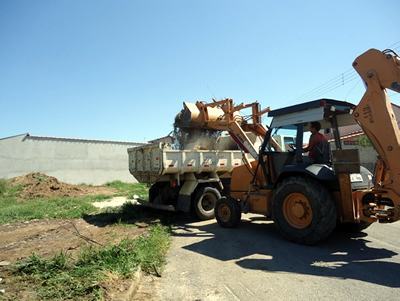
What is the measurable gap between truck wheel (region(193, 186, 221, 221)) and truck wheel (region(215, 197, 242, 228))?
4.05 feet

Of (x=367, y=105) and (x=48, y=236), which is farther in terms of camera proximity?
(x=48, y=236)

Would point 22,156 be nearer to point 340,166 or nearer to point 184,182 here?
point 184,182

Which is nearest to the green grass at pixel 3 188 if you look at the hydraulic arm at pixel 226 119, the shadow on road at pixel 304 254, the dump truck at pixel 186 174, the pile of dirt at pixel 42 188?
the pile of dirt at pixel 42 188

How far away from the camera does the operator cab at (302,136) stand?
6848 mm

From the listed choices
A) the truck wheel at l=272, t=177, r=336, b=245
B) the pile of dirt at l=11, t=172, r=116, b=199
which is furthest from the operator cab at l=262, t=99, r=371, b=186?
the pile of dirt at l=11, t=172, r=116, b=199

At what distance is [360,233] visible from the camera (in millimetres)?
7535

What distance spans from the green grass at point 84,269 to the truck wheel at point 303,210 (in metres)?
2.41

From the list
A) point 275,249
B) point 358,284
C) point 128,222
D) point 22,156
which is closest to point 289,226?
point 275,249

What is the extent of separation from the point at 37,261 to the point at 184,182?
5337 mm

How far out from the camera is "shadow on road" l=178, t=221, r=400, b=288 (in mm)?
5176

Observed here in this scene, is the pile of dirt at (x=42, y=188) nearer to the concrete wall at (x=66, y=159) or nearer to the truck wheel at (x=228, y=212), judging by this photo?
the concrete wall at (x=66, y=159)

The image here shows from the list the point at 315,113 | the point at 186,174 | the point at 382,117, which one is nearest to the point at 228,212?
the point at 186,174

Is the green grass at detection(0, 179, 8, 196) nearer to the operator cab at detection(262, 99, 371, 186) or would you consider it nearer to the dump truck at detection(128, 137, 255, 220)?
the dump truck at detection(128, 137, 255, 220)

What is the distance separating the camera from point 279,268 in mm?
5465
